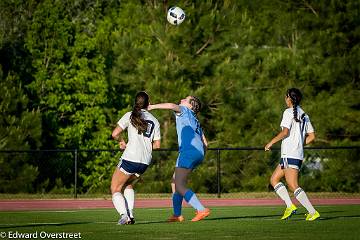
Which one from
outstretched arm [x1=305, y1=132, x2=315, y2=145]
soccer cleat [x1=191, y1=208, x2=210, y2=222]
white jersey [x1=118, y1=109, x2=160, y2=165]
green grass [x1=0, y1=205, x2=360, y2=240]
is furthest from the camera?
outstretched arm [x1=305, y1=132, x2=315, y2=145]

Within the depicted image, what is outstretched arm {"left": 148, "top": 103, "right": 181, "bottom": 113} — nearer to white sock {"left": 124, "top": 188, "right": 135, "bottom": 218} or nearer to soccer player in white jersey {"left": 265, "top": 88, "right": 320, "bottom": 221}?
white sock {"left": 124, "top": 188, "right": 135, "bottom": 218}

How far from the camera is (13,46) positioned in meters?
37.8

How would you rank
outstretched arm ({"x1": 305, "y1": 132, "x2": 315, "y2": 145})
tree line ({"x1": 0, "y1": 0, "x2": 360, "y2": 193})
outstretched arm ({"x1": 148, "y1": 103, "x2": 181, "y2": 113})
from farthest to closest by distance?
tree line ({"x1": 0, "y1": 0, "x2": 360, "y2": 193}) → outstretched arm ({"x1": 305, "y1": 132, "x2": 315, "y2": 145}) → outstretched arm ({"x1": 148, "y1": 103, "x2": 181, "y2": 113})

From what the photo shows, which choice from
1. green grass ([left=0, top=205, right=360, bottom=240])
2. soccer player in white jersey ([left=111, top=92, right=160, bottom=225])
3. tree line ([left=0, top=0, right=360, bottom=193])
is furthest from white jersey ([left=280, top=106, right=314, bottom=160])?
tree line ([left=0, top=0, right=360, bottom=193])

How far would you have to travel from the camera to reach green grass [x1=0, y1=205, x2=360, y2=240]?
14.6 m

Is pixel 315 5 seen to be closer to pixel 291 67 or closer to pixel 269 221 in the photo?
pixel 291 67

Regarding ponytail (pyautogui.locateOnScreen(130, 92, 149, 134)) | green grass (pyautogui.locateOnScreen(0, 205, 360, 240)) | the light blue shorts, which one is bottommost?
green grass (pyautogui.locateOnScreen(0, 205, 360, 240))

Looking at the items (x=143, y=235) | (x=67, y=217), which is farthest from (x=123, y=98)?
(x=143, y=235)

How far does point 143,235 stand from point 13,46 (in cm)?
2414

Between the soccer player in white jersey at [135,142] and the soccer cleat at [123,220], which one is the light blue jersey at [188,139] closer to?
the soccer player in white jersey at [135,142]

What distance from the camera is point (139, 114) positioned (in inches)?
655

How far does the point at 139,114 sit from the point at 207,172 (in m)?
18.2

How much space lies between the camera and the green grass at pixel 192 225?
47.9ft

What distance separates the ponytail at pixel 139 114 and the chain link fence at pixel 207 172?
53.1ft
